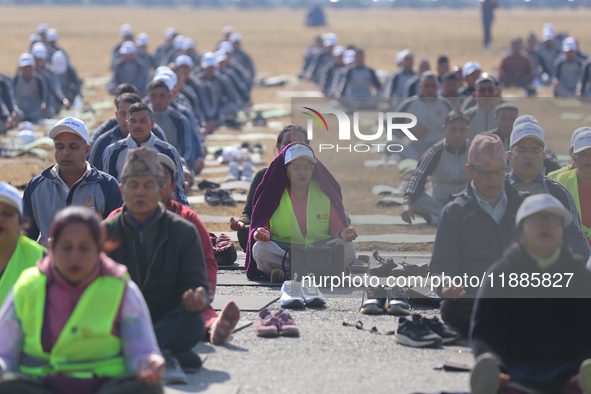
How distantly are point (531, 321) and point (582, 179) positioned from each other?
9.18ft

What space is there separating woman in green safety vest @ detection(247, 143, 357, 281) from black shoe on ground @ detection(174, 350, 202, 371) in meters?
2.19

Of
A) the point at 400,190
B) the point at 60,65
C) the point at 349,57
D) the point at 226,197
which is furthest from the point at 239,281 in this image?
the point at 349,57

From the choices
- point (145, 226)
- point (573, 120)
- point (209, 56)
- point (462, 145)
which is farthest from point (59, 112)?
point (145, 226)

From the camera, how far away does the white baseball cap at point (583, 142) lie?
256 inches

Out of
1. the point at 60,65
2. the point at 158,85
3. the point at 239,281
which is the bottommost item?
the point at 239,281

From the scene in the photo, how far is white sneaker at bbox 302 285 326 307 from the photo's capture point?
6.18m

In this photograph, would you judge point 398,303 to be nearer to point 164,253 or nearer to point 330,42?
point 164,253

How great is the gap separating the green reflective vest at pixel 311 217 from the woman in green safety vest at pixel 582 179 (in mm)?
1908

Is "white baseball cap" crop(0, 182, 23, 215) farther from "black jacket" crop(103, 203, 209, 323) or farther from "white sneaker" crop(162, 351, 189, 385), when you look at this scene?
"white sneaker" crop(162, 351, 189, 385)

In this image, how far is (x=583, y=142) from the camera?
21.4 feet

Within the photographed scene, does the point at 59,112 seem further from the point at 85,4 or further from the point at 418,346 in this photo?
the point at 85,4

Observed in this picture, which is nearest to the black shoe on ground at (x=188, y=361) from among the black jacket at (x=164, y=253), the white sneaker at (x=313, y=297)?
the black jacket at (x=164, y=253)

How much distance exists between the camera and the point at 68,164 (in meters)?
6.01

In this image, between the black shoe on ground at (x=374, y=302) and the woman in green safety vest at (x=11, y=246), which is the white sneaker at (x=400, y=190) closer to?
the black shoe on ground at (x=374, y=302)
